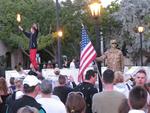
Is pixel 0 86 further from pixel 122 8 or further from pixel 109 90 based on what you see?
pixel 122 8

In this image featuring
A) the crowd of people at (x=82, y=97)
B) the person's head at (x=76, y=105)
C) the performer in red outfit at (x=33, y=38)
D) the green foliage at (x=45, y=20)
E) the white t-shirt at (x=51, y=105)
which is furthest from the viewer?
the green foliage at (x=45, y=20)

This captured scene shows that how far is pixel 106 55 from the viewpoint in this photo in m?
15.4

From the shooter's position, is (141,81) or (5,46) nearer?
(141,81)

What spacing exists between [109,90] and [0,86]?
8.40 feet

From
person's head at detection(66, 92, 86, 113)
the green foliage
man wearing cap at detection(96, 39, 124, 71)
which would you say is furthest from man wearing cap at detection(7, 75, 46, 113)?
the green foliage

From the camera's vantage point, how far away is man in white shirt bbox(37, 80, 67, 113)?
8125 millimetres

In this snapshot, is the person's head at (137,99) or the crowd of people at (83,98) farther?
the crowd of people at (83,98)

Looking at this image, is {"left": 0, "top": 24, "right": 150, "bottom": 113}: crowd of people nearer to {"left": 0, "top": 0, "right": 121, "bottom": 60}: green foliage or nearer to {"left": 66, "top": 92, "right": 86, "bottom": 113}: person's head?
{"left": 66, "top": 92, "right": 86, "bottom": 113}: person's head

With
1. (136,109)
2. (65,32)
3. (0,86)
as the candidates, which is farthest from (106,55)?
(65,32)

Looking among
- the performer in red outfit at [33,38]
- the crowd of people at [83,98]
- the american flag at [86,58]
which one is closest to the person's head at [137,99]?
the crowd of people at [83,98]

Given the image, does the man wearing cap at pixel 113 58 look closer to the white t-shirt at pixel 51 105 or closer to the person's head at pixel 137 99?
the white t-shirt at pixel 51 105

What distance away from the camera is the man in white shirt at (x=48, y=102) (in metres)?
8.12

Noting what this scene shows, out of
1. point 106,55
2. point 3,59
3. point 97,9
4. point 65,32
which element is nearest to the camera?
point 106,55

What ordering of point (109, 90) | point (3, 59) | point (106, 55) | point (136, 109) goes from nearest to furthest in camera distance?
point (136, 109), point (109, 90), point (106, 55), point (3, 59)
